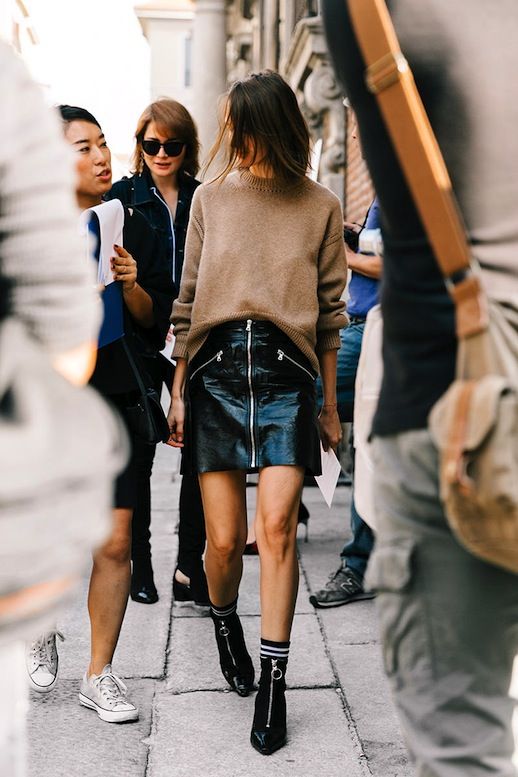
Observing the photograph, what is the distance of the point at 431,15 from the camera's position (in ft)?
5.64

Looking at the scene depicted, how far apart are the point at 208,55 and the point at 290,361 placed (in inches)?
543

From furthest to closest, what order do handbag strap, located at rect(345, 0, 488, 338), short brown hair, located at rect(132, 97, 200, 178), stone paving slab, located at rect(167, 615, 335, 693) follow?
1. short brown hair, located at rect(132, 97, 200, 178)
2. stone paving slab, located at rect(167, 615, 335, 693)
3. handbag strap, located at rect(345, 0, 488, 338)

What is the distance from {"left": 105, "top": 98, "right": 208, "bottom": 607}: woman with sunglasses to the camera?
15.5 feet

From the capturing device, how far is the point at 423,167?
1.65 m

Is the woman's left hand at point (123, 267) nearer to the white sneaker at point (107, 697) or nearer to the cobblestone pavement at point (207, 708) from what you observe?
the white sneaker at point (107, 697)

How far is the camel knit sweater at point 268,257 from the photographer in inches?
136

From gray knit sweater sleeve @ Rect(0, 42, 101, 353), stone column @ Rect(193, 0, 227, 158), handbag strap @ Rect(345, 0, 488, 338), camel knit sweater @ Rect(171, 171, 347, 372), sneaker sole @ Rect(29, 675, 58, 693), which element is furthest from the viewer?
stone column @ Rect(193, 0, 227, 158)

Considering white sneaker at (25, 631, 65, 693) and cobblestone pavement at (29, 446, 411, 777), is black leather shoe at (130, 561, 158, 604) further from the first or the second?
white sneaker at (25, 631, 65, 693)

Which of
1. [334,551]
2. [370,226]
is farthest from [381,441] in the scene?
[334,551]

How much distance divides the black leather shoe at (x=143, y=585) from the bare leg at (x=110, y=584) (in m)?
1.29

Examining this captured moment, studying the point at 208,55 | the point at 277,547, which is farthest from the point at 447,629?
the point at 208,55

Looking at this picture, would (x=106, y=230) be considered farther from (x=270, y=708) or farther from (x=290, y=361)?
(x=270, y=708)

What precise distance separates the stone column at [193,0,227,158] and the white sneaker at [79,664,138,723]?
12.1m

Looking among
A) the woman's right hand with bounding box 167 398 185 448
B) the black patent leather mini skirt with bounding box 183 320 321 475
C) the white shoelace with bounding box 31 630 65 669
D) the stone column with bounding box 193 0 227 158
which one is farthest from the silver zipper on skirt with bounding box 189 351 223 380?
the stone column with bounding box 193 0 227 158
